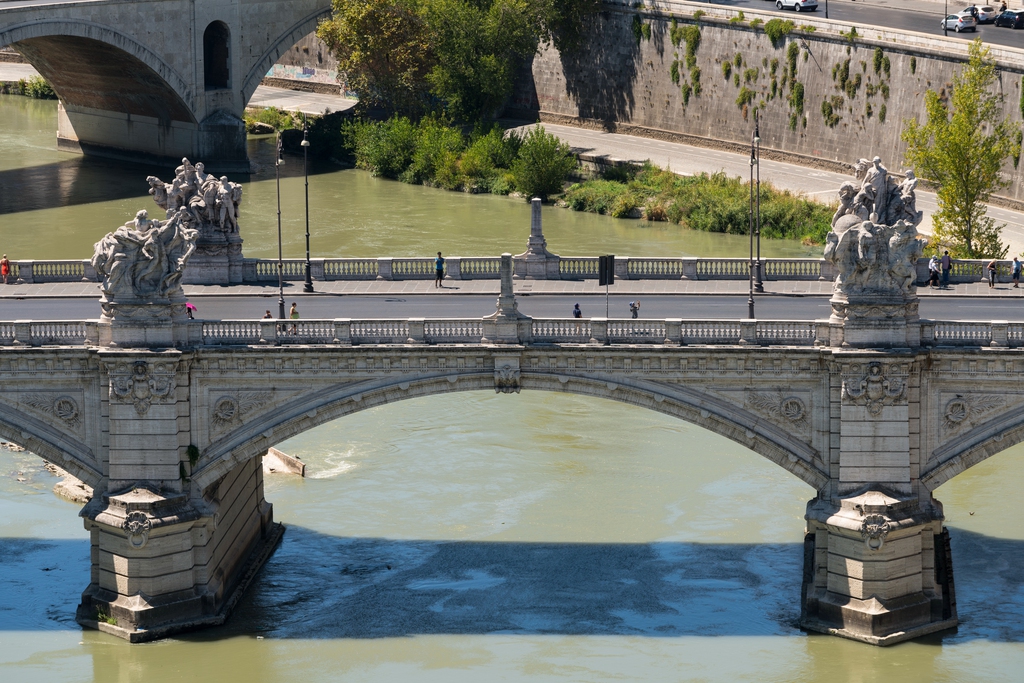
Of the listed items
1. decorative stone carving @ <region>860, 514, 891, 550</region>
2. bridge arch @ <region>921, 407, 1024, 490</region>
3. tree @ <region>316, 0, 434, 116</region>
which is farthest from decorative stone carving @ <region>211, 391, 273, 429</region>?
tree @ <region>316, 0, 434, 116</region>

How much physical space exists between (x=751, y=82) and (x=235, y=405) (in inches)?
2390

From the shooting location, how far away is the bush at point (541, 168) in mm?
106688

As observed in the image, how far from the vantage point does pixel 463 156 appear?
111m

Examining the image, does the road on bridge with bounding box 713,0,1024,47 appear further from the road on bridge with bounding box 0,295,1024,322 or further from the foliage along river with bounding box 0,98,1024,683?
the road on bridge with bounding box 0,295,1024,322

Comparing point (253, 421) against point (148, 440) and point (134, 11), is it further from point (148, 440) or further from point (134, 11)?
point (134, 11)

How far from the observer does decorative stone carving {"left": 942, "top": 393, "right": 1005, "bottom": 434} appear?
2057 inches

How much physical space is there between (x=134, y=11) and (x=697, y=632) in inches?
2713

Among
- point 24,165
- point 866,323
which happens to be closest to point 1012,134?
point 866,323

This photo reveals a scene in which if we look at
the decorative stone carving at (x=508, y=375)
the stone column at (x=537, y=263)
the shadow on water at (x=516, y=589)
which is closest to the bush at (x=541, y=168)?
the stone column at (x=537, y=263)

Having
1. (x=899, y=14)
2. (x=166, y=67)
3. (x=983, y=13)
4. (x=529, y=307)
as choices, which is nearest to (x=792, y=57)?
(x=899, y=14)

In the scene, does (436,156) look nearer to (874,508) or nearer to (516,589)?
Result: (516,589)

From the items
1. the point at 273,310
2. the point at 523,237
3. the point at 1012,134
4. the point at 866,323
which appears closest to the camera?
the point at 866,323

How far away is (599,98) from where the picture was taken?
118312 mm

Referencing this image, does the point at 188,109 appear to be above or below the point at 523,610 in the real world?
above
